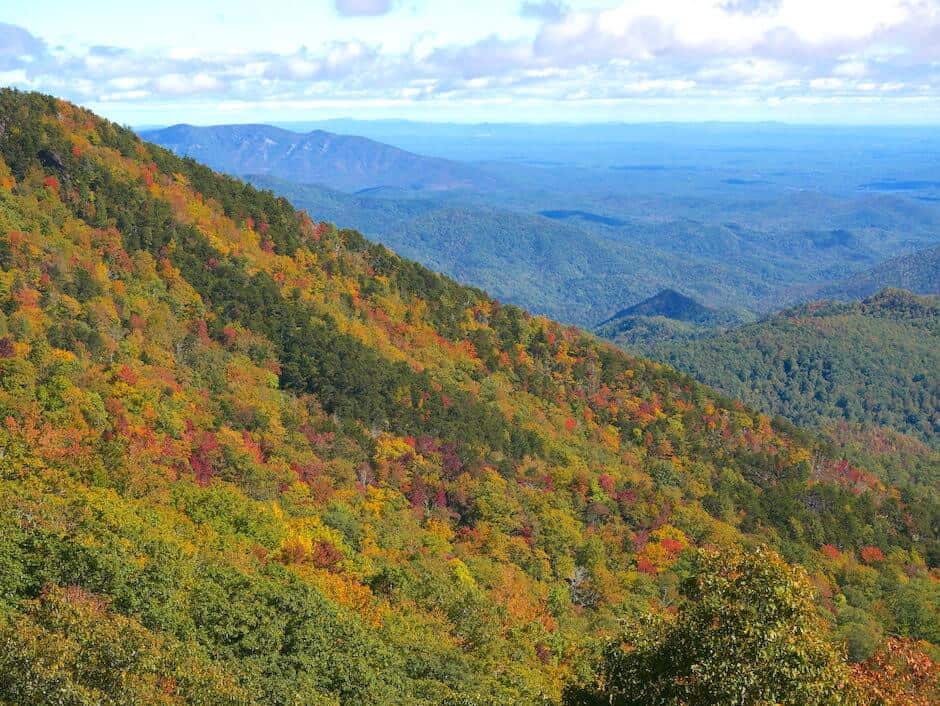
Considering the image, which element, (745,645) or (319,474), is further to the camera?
(319,474)

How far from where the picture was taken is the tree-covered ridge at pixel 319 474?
30781 mm

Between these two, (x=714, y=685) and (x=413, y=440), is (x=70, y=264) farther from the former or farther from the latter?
(x=714, y=685)

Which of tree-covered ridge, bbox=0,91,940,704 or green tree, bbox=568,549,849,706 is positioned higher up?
green tree, bbox=568,549,849,706

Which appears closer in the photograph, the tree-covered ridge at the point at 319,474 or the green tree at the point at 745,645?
the green tree at the point at 745,645

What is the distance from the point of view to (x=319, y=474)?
186ft

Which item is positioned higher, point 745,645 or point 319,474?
point 745,645

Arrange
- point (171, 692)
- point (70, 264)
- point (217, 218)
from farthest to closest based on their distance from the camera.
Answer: point (217, 218) < point (70, 264) < point (171, 692)

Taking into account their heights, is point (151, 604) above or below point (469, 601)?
above

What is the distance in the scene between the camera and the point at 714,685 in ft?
60.3

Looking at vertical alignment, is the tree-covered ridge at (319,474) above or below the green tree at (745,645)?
below

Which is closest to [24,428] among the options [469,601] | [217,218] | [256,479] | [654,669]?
[256,479]

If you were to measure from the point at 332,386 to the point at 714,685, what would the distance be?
5415 centimetres

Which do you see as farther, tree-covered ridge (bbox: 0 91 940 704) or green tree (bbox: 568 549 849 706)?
tree-covered ridge (bbox: 0 91 940 704)

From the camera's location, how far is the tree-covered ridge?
101 feet
